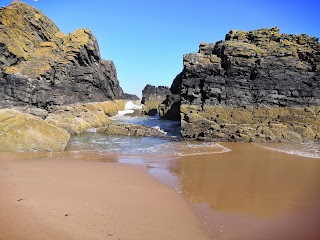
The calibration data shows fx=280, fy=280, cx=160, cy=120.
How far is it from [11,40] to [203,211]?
28.0m

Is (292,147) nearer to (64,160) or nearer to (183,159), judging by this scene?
(183,159)

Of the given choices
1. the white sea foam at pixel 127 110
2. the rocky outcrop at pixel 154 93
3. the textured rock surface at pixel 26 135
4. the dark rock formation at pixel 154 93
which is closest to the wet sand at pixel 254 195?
the textured rock surface at pixel 26 135

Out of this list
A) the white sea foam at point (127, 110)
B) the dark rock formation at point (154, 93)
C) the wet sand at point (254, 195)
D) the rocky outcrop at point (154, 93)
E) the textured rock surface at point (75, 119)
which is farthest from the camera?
the dark rock formation at point (154, 93)

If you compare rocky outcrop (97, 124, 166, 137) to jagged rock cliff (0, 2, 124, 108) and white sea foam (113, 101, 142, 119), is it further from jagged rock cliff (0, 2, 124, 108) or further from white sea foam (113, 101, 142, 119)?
white sea foam (113, 101, 142, 119)

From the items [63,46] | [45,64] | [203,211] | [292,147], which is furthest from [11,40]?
[203,211]

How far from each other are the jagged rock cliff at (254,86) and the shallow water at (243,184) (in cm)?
492

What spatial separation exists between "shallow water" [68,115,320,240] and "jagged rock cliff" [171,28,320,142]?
4923 millimetres

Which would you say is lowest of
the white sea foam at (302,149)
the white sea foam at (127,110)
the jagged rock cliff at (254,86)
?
the white sea foam at (302,149)

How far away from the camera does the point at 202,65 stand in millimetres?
21312

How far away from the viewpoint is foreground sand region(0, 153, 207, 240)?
4.50 meters

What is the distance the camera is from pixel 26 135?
12445 millimetres

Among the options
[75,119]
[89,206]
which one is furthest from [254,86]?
[89,206]

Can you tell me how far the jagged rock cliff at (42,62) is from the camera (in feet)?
85.2

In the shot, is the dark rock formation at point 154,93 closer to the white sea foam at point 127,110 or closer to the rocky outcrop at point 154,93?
the rocky outcrop at point 154,93
